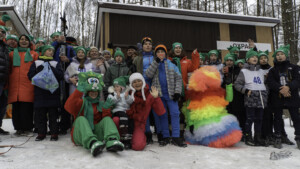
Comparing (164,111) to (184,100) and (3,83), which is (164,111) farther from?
(3,83)

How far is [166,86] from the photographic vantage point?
14.1 ft

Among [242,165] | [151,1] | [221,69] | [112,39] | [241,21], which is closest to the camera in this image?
[242,165]

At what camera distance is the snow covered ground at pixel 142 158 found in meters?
2.75

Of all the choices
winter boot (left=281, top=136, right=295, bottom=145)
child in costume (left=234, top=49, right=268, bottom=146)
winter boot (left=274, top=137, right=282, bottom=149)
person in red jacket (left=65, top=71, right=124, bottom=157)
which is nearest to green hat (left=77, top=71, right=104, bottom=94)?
person in red jacket (left=65, top=71, right=124, bottom=157)

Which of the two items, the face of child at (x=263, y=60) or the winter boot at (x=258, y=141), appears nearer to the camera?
the winter boot at (x=258, y=141)

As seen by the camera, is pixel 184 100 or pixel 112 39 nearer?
pixel 184 100

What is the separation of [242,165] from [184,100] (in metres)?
1.99

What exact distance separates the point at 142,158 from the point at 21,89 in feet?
9.58

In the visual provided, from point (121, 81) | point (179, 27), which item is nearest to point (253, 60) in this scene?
point (121, 81)

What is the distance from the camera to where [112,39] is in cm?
978

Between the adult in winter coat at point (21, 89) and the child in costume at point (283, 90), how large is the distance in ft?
16.5

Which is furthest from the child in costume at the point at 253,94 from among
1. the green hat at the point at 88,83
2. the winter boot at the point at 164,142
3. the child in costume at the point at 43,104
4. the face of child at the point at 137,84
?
the child in costume at the point at 43,104

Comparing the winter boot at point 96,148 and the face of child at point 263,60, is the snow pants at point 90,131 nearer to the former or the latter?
the winter boot at point 96,148

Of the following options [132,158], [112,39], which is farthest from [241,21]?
[132,158]
